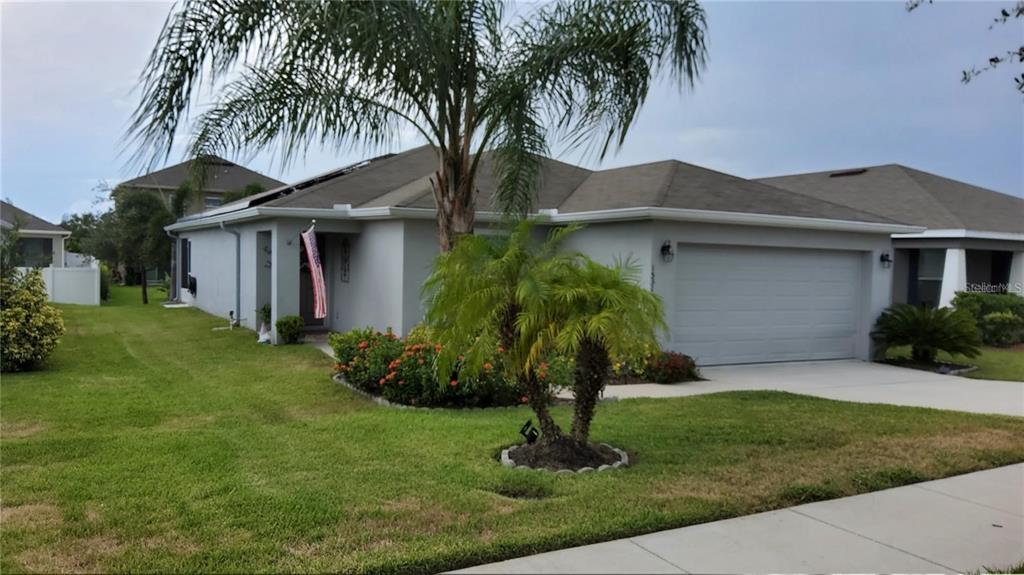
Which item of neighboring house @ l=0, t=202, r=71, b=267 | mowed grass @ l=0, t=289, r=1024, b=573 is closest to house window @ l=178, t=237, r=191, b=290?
neighboring house @ l=0, t=202, r=71, b=267

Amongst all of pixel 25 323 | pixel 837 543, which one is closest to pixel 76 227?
pixel 25 323

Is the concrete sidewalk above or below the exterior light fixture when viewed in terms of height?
below

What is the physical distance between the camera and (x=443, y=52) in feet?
25.3

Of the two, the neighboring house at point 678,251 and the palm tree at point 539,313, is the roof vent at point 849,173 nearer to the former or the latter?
the neighboring house at point 678,251

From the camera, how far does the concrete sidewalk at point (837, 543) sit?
4098 mm

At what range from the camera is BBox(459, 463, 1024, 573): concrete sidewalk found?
13.4 ft

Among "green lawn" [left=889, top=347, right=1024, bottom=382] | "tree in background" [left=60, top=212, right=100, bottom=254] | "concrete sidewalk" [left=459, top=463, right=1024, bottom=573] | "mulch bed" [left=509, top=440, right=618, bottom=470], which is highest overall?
"tree in background" [left=60, top=212, right=100, bottom=254]

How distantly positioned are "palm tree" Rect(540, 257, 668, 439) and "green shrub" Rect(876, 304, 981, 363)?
10.3m

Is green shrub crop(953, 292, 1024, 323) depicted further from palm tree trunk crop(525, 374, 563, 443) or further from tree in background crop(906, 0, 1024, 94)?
palm tree trunk crop(525, 374, 563, 443)

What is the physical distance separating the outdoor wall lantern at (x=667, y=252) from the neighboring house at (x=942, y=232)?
29.4ft

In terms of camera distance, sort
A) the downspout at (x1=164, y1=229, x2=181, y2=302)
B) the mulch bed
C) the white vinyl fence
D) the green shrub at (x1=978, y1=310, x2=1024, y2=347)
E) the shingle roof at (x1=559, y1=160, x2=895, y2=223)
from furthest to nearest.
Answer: the downspout at (x1=164, y1=229, x2=181, y2=302) → the white vinyl fence → the green shrub at (x1=978, y1=310, x2=1024, y2=347) → the shingle roof at (x1=559, y1=160, x2=895, y2=223) → the mulch bed

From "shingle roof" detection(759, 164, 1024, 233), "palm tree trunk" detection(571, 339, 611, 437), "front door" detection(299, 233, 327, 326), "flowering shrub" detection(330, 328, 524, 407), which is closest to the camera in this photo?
"palm tree trunk" detection(571, 339, 611, 437)

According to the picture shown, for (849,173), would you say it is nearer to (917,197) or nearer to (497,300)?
(917,197)

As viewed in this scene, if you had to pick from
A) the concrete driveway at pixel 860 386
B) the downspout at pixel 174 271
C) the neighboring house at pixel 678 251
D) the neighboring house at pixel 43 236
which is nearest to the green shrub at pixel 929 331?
the neighboring house at pixel 678 251
